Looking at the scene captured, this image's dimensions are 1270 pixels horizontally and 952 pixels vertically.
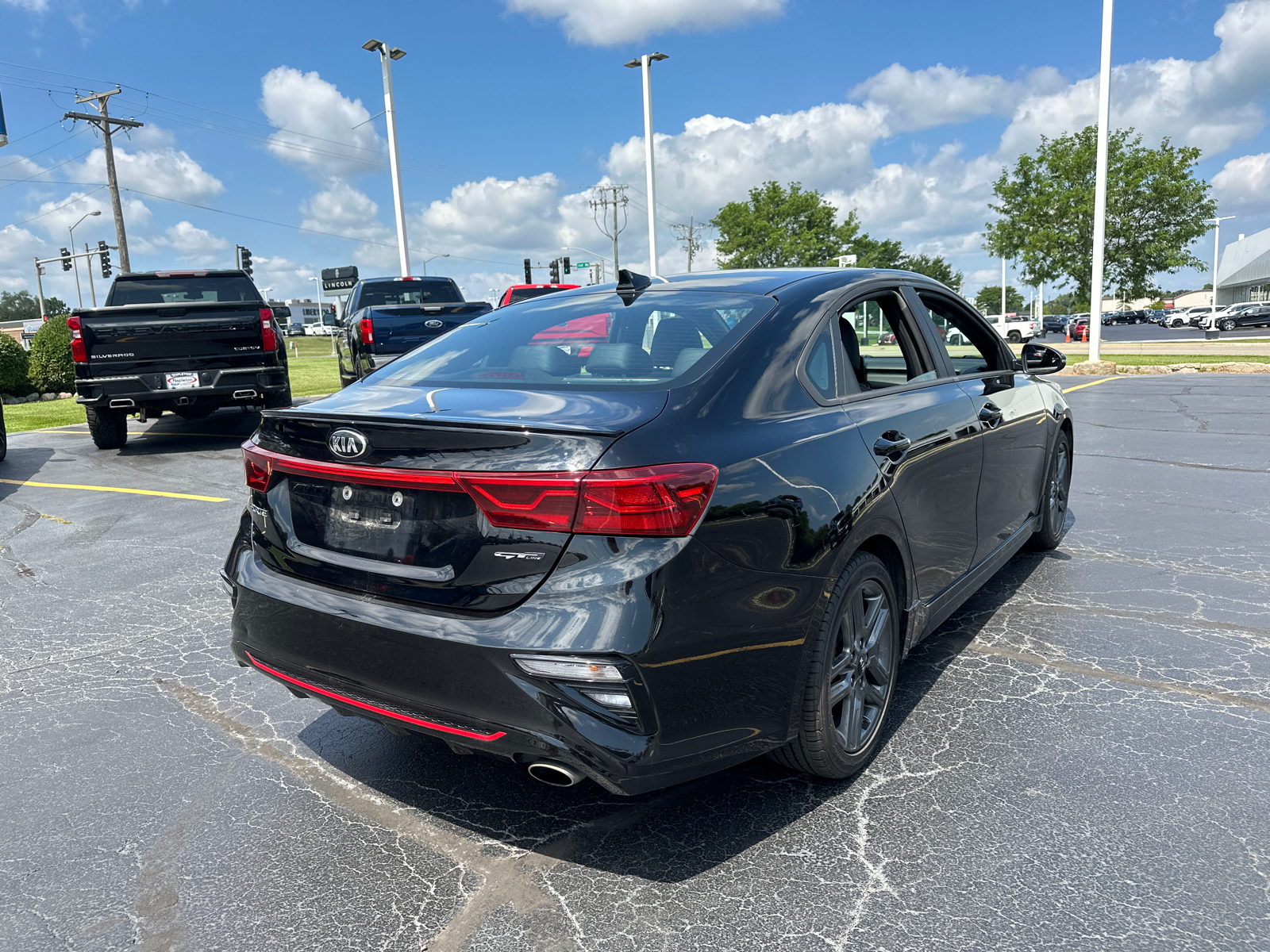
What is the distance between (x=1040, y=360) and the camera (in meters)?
4.88

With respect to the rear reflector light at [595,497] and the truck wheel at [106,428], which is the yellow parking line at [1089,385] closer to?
the truck wheel at [106,428]

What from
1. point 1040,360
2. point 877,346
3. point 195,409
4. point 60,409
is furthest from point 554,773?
point 60,409

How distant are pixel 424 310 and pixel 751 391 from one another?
34.8ft

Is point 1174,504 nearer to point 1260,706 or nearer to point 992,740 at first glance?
point 1260,706

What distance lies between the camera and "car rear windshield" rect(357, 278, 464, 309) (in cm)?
1465

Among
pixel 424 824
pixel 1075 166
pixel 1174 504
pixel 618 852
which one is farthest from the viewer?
pixel 1075 166

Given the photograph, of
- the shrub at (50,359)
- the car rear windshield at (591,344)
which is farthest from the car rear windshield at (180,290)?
the car rear windshield at (591,344)

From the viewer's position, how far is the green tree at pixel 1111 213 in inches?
1209

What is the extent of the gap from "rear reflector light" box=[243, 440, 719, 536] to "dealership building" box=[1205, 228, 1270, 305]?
100280 mm

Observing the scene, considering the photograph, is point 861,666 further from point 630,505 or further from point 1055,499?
point 1055,499

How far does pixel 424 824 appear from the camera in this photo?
276 centimetres

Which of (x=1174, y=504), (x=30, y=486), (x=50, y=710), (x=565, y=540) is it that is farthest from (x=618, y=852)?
(x=30, y=486)

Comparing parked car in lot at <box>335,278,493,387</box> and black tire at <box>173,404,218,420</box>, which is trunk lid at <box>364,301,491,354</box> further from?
black tire at <box>173,404,218,420</box>

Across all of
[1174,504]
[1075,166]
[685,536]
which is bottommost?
[1174,504]
